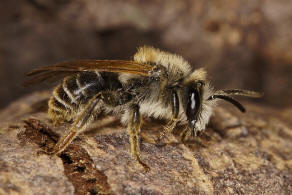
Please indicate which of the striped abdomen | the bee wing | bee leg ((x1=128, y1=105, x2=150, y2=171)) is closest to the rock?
bee leg ((x1=128, y1=105, x2=150, y2=171))

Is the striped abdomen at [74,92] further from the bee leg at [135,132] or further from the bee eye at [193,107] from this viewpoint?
the bee eye at [193,107]

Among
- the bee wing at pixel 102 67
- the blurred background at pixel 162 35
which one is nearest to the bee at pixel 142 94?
the bee wing at pixel 102 67


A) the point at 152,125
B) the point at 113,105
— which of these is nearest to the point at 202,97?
the point at 152,125

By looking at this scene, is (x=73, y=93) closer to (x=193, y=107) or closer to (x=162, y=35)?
(x=193, y=107)

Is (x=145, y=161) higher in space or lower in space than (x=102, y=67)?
lower

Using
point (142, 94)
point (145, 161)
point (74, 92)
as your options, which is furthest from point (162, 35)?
point (145, 161)

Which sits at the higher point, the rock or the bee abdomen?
the bee abdomen

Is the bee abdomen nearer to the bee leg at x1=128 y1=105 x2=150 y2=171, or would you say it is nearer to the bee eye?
the bee leg at x1=128 y1=105 x2=150 y2=171
